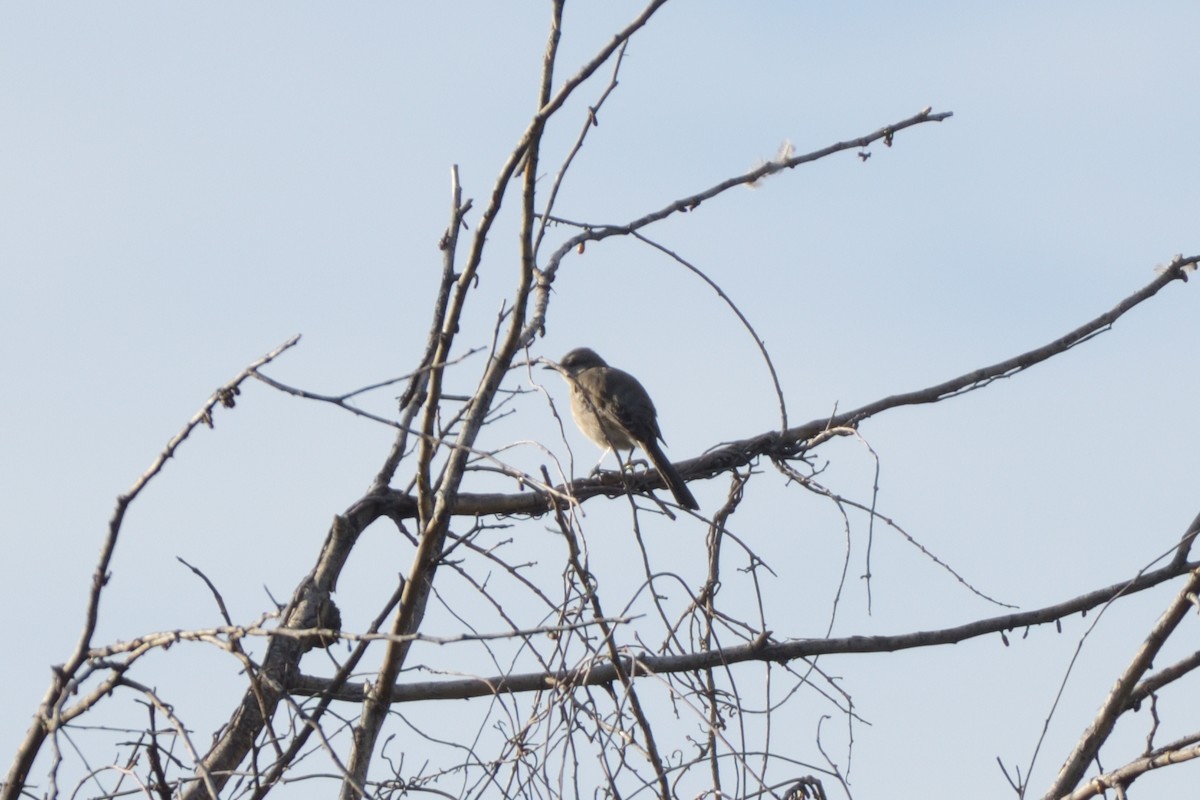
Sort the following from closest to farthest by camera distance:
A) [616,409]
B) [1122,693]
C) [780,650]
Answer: [1122,693] < [780,650] < [616,409]

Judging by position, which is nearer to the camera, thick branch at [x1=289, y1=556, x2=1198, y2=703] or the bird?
thick branch at [x1=289, y1=556, x2=1198, y2=703]

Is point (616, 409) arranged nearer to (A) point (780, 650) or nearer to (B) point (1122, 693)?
(A) point (780, 650)

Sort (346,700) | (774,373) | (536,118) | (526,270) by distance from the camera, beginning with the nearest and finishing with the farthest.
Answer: (536,118) < (526,270) < (346,700) < (774,373)

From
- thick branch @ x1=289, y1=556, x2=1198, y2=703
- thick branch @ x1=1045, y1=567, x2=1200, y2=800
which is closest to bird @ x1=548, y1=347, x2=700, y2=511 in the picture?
thick branch @ x1=289, y1=556, x2=1198, y2=703

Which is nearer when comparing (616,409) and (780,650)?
(780,650)

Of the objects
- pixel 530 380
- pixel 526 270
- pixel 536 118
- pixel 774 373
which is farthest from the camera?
pixel 774 373

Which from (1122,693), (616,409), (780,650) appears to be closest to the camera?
(1122,693)

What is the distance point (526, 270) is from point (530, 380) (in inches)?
21.9

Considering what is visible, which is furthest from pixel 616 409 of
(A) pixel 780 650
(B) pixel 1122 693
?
(B) pixel 1122 693

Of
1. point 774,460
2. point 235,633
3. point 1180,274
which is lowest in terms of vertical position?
point 235,633

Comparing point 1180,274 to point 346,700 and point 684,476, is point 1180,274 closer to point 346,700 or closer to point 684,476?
point 684,476

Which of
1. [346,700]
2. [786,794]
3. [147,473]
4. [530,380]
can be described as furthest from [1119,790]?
[147,473]

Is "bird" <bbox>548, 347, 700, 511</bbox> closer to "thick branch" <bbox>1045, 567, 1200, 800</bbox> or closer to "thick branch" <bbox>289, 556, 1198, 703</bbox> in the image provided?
"thick branch" <bbox>289, 556, 1198, 703</bbox>

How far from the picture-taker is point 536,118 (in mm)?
3016
